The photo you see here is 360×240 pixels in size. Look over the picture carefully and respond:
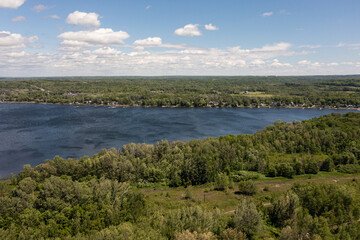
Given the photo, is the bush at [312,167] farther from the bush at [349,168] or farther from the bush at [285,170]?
the bush at [349,168]

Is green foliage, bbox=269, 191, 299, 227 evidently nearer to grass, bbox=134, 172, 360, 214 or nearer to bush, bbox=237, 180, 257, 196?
grass, bbox=134, 172, 360, 214

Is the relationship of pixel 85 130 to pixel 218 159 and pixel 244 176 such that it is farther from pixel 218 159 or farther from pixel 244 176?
pixel 244 176

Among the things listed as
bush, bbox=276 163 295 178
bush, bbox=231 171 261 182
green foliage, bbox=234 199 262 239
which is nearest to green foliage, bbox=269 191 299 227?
green foliage, bbox=234 199 262 239

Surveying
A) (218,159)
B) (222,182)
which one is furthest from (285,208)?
(218,159)

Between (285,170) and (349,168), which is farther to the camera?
(349,168)

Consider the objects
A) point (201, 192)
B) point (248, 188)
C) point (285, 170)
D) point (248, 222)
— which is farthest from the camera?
point (285, 170)

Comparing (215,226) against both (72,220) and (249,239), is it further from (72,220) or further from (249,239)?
(72,220)
